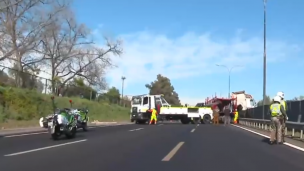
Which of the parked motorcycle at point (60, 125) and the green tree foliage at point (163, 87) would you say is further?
the green tree foliage at point (163, 87)

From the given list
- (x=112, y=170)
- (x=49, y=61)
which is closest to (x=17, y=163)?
(x=112, y=170)

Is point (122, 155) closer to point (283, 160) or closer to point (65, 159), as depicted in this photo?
point (65, 159)

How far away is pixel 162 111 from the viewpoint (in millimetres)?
46094

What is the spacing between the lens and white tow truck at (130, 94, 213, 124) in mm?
44438

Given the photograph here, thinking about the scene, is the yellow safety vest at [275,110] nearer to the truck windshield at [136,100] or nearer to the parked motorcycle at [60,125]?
the parked motorcycle at [60,125]

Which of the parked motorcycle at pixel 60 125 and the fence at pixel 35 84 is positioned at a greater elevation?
the fence at pixel 35 84

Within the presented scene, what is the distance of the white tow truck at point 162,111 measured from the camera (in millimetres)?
44438

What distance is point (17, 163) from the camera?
1035cm

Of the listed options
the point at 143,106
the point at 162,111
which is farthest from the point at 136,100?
the point at 162,111

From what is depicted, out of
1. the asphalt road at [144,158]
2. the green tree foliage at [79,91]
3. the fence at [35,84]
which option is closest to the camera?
the asphalt road at [144,158]

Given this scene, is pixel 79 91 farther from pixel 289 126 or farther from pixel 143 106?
pixel 289 126

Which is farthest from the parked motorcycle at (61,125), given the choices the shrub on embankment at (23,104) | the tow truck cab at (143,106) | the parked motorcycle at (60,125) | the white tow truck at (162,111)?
the white tow truck at (162,111)

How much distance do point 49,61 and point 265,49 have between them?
2912 cm

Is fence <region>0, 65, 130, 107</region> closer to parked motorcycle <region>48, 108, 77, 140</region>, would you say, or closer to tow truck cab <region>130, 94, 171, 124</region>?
tow truck cab <region>130, 94, 171, 124</region>
